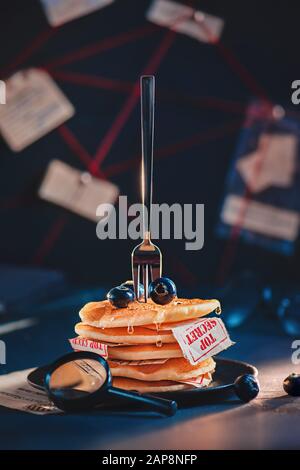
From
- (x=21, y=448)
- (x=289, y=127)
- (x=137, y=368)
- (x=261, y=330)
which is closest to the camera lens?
(x=21, y=448)

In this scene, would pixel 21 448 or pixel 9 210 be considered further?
pixel 9 210

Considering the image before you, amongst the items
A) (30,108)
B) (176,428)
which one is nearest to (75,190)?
(30,108)

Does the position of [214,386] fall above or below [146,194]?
below

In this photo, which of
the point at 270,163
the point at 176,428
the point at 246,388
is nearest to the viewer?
the point at 176,428

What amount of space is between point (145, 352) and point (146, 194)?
0.72 ft

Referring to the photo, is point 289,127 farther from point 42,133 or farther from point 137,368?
point 137,368

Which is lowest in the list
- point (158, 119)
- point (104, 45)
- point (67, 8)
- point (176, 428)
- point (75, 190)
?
point (176, 428)

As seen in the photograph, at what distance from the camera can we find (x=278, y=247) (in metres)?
2.09

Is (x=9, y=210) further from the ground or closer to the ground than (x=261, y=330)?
further from the ground

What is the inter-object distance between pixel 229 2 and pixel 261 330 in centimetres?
92

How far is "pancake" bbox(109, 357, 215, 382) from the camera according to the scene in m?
1.04

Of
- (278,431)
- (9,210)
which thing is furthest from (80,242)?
(278,431)

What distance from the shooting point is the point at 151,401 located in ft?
3.22

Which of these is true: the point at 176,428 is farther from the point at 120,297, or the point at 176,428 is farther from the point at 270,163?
the point at 270,163
